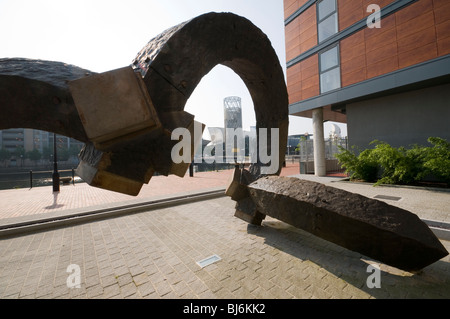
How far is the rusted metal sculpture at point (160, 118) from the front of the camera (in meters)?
1.00

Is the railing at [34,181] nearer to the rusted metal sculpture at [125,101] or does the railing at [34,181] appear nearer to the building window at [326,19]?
the rusted metal sculpture at [125,101]

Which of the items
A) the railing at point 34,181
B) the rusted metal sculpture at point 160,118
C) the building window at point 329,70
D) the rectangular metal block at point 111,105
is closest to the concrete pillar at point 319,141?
the building window at point 329,70

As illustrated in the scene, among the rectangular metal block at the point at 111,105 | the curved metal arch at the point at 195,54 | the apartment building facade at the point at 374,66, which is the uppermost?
the apartment building facade at the point at 374,66

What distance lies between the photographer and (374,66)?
1008 cm

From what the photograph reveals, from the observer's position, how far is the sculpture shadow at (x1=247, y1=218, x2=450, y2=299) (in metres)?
2.28

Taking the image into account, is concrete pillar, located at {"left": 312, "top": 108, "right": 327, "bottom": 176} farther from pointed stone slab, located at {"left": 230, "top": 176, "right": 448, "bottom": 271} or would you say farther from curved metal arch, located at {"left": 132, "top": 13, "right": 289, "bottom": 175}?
pointed stone slab, located at {"left": 230, "top": 176, "right": 448, "bottom": 271}

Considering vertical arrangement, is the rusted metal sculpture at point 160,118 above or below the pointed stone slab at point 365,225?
above

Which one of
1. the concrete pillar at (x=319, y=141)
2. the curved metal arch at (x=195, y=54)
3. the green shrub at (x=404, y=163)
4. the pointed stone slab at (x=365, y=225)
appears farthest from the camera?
the concrete pillar at (x=319, y=141)

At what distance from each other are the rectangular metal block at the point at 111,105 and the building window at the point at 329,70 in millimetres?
13294

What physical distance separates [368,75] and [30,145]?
87.6 metres

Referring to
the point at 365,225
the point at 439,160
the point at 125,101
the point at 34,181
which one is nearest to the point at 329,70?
the point at 439,160

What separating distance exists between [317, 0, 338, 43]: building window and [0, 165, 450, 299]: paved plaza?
38.0 ft

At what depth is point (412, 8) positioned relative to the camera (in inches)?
349
